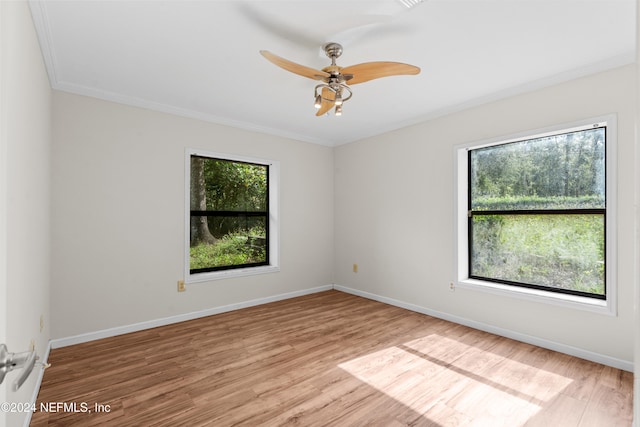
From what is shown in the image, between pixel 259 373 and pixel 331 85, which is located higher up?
pixel 331 85

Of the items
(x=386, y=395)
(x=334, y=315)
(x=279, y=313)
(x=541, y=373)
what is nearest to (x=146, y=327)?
(x=279, y=313)

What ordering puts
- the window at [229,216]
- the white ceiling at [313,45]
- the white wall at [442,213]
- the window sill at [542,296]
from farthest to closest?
the window at [229,216], the window sill at [542,296], the white wall at [442,213], the white ceiling at [313,45]

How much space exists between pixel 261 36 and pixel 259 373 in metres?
2.46

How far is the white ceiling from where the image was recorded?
191cm

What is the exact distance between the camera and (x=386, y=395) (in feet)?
7.02

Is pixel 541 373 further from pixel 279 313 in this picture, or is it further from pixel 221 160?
pixel 221 160

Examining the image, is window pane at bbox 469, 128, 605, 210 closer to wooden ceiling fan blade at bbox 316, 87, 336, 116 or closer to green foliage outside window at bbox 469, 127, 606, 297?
green foliage outside window at bbox 469, 127, 606, 297

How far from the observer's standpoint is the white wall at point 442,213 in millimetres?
2465

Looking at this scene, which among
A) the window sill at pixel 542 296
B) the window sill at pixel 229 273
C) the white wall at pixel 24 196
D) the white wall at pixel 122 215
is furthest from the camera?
the window sill at pixel 229 273

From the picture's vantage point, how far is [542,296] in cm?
288

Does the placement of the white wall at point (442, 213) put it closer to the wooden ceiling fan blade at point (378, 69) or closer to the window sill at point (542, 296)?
the window sill at point (542, 296)

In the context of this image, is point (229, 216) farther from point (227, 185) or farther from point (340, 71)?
point (340, 71)

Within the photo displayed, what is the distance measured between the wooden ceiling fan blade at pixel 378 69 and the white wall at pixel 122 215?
2285 mm

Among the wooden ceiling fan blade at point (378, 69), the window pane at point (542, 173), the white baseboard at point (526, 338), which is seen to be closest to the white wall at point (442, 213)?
the white baseboard at point (526, 338)
